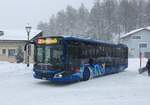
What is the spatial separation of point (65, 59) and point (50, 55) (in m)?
0.86

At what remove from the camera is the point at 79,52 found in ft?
66.7

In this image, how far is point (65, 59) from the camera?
726 inches

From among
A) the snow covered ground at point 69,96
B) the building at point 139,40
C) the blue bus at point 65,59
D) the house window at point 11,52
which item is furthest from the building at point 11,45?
the building at point 139,40

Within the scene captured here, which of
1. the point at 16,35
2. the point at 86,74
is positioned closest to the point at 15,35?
the point at 16,35

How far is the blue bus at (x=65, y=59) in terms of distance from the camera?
18.3 m

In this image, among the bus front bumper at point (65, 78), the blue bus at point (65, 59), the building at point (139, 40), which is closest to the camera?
the bus front bumper at point (65, 78)

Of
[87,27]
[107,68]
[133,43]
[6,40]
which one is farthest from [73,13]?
[107,68]

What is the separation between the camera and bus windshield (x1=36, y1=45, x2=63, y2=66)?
60.3 feet

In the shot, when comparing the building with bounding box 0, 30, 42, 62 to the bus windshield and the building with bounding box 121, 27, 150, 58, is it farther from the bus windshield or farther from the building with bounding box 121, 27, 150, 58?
the building with bounding box 121, 27, 150, 58

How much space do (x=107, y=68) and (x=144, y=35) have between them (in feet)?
168

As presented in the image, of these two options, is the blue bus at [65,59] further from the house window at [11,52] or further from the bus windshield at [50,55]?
the house window at [11,52]

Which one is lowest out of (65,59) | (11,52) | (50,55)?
(65,59)

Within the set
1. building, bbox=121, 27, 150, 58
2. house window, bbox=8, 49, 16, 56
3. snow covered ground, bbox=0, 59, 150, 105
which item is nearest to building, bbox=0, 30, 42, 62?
house window, bbox=8, 49, 16, 56

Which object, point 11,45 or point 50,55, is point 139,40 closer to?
point 11,45
